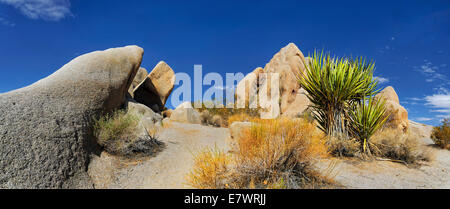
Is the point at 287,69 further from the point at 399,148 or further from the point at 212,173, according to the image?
the point at 212,173

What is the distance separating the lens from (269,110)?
859 inches

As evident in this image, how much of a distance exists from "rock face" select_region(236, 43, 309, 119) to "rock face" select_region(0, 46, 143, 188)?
1590 cm

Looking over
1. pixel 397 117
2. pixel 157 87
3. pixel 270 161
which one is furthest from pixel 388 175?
pixel 157 87

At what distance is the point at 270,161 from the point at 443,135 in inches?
Answer: 419

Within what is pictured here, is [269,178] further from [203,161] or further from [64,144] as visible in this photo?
[64,144]

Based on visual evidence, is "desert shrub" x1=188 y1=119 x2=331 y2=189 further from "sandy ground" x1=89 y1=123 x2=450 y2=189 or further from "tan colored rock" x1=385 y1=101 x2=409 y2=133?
"tan colored rock" x1=385 y1=101 x2=409 y2=133

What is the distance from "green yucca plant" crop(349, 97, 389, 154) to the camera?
616cm

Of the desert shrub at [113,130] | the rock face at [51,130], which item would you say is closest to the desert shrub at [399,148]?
the desert shrub at [113,130]

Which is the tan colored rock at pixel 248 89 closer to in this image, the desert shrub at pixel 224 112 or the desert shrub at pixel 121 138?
the desert shrub at pixel 224 112

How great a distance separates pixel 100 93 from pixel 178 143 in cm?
313

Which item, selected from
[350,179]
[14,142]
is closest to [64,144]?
[14,142]

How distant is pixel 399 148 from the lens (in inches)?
240

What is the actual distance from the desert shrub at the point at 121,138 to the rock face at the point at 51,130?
0.86 ft

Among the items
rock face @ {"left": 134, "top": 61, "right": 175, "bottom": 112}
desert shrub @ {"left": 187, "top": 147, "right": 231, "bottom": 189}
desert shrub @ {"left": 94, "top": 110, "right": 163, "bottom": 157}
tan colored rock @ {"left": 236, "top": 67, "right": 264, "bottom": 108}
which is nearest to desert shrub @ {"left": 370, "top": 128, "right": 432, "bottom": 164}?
desert shrub @ {"left": 187, "top": 147, "right": 231, "bottom": 189}
